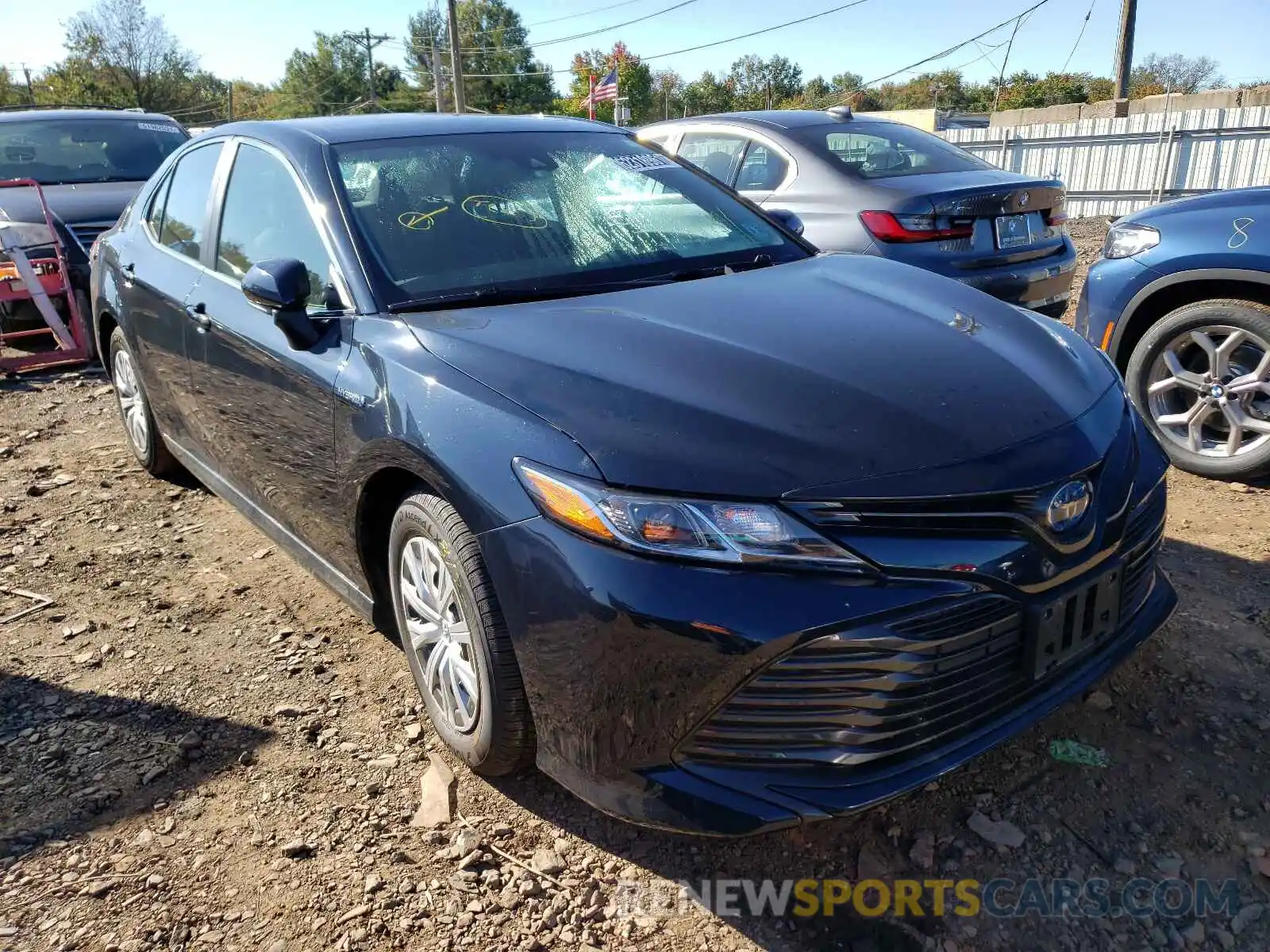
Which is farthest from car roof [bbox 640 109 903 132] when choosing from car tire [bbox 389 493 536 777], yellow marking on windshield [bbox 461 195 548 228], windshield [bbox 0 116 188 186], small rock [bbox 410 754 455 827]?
windshield [bbox 0 116 188 186]

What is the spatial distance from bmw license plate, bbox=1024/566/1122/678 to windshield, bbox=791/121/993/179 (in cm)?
407

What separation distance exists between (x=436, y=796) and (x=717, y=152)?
5147 mm

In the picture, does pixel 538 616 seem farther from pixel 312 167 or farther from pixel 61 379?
pixel 61 379

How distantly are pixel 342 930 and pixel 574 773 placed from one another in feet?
2.04

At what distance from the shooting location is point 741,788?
73.6 inches

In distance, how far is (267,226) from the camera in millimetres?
3156

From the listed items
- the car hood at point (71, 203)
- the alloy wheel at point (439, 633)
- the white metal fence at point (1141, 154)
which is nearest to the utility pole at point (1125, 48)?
the white metal fence at point (1141, 154)

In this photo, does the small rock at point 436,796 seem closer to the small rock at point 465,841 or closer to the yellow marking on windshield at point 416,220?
the small rock at point 465,841

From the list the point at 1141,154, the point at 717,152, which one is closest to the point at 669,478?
the point at 717,152

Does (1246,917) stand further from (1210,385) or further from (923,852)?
(1210,385)

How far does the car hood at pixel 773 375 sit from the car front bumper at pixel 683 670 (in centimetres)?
20

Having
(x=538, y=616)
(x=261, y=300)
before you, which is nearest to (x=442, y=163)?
(x=261, y=300)

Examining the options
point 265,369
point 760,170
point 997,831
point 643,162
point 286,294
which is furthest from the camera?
point 760,170

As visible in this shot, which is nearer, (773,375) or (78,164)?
(773,375)
